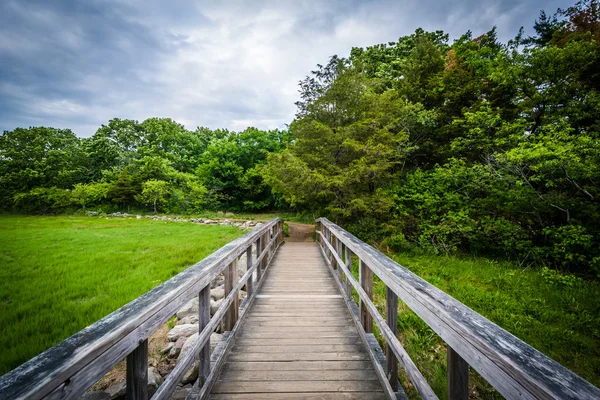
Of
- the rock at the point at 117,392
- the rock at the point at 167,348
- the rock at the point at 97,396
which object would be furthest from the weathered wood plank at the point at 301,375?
the rock at the point at 167,348

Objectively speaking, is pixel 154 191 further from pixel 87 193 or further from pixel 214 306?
pixel 214 306

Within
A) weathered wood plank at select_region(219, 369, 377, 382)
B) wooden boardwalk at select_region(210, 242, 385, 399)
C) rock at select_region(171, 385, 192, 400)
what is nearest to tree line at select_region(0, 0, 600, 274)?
wooden boardwalk at select_region(210, 242, 385, 399)

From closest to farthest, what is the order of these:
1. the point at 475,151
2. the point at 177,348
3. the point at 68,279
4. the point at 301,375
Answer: the point at 301,375
the point at 177,348
the point at 68,279
the point at 475,151

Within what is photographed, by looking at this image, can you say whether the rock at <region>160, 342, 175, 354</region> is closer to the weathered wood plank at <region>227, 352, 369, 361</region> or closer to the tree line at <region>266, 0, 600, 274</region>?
the weathered wood plank at <region>227, 352, 369, 361</region>

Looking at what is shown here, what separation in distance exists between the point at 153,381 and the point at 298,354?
5.05 feet

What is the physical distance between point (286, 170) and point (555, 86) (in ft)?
31.9

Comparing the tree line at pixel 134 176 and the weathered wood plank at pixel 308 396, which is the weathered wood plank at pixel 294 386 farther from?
the tree line at pixel 134 176

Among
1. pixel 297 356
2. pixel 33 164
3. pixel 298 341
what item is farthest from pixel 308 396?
pixel 33 164

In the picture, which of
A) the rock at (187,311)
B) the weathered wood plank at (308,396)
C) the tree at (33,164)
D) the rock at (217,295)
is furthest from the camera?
the tree at (33,164)

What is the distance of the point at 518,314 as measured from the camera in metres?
4.41

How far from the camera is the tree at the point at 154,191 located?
2261 cm

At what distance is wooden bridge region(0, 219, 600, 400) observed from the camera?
2.58 ft

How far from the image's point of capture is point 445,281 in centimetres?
614

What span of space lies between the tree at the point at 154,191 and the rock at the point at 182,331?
73.7 feet
